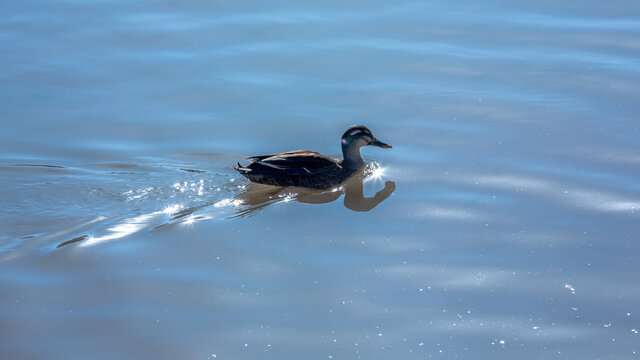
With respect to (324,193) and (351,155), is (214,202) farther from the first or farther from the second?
(351,155)

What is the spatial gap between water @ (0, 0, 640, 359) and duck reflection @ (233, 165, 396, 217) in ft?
0.14

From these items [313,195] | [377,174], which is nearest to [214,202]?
[313,195]

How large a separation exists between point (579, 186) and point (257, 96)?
181 inches

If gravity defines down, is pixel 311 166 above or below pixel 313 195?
above

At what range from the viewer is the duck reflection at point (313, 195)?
8281 millimetres

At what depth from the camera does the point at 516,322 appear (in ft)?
19.5

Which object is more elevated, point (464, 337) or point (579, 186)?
point (579, 186)

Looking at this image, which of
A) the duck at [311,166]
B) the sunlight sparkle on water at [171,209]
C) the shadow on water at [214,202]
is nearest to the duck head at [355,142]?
the duck at [311,166]

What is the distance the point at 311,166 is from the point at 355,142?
2.42 ft

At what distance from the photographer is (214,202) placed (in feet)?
27.1

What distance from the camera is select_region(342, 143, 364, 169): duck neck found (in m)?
9.27

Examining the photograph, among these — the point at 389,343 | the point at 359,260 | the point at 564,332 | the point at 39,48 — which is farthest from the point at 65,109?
the point at 564,332

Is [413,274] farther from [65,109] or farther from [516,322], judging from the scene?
[65,109]

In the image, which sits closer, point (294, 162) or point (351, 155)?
point (294, 162)
